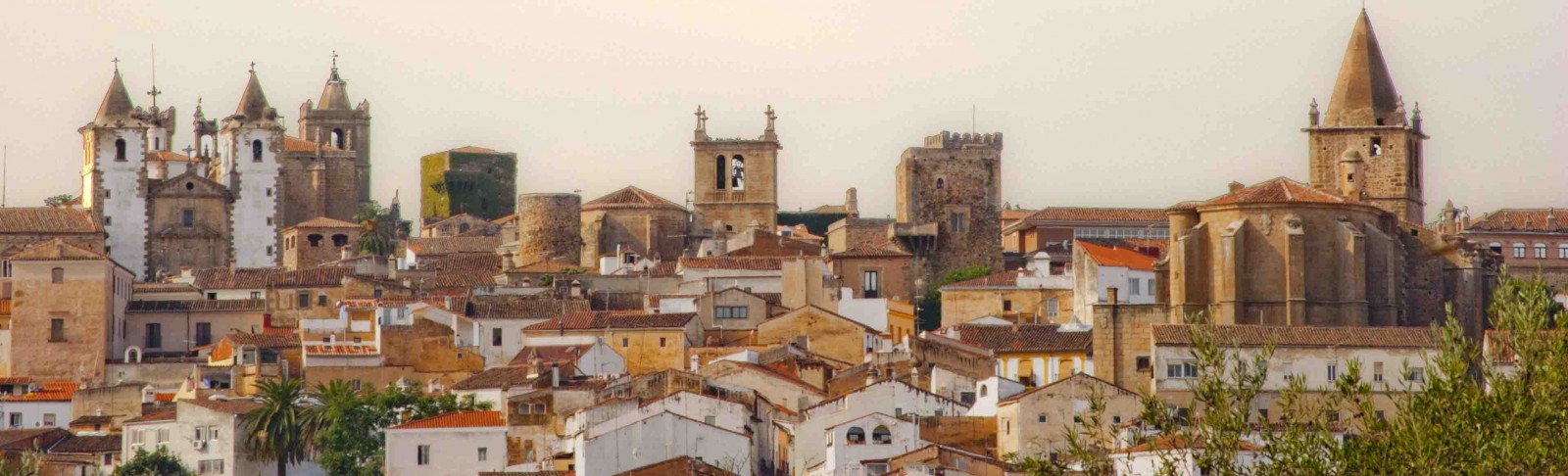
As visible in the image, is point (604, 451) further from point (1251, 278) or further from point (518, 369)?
point (1251, 278)

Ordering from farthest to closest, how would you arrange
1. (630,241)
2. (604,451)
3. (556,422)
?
1. (630,241)
2. (556,422)
3. (604,451)

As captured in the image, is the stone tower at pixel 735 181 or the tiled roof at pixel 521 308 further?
the stone tower at pixel 735 181

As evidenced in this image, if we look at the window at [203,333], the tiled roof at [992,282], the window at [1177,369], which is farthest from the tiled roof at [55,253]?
the window at [1177,369]

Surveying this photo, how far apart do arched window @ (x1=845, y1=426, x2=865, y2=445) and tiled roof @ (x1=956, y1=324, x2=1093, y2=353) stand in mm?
10769

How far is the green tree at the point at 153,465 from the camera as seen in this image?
63375 millimetres

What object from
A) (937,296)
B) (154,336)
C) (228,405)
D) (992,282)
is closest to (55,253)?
(154,336)

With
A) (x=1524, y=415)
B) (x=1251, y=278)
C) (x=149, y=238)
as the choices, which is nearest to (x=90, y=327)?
(x=149, y=238)

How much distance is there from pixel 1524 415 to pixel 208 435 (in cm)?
3845

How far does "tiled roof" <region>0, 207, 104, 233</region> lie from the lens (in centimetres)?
8869

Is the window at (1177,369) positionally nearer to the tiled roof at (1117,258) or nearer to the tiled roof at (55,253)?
the tiled roof at (1117,258)

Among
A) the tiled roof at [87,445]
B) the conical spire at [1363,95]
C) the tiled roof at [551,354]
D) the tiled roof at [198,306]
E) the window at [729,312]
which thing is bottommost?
the tiled roof at [87,445]

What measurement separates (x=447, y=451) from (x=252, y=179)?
122ft

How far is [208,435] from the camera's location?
65.6 metres

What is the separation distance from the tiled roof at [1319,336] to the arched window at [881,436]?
256 inches
